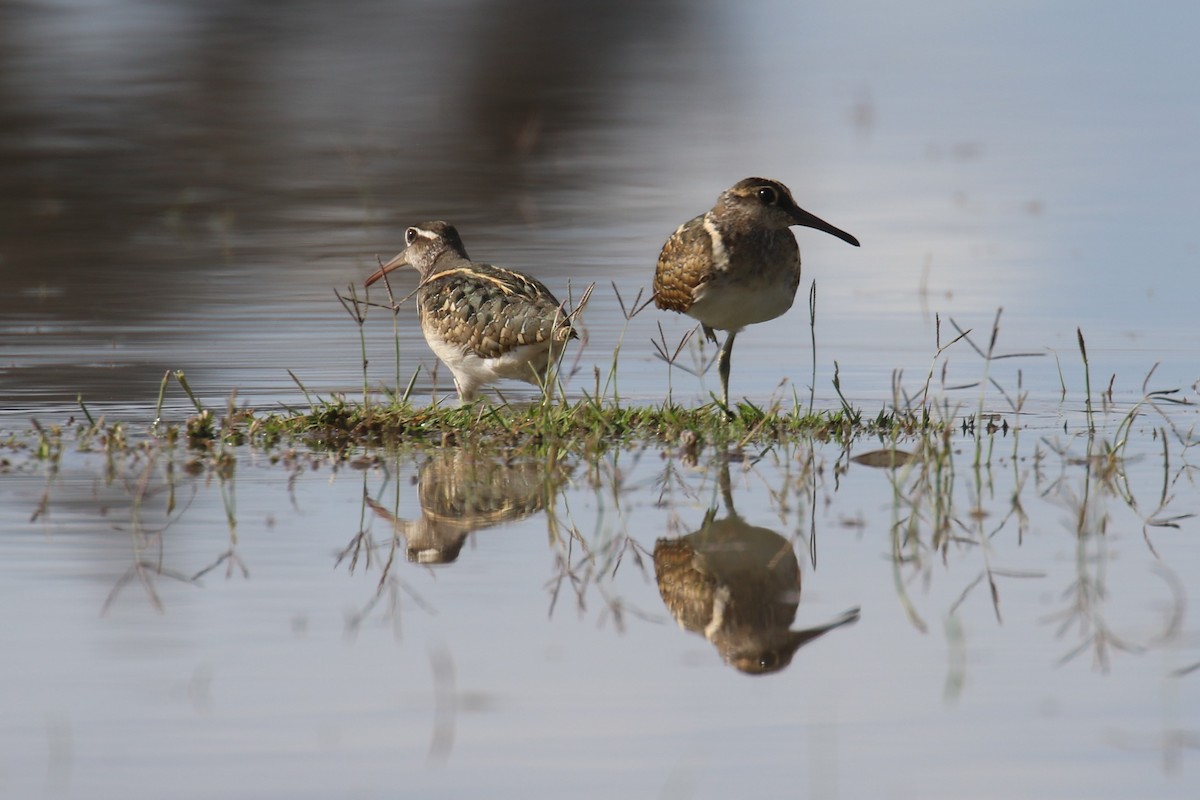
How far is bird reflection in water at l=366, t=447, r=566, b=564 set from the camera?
649 centimetres

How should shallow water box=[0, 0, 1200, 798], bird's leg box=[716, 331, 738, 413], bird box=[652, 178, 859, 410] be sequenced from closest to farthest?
shallow water box=[0, 0, 1200, 798] < bird box=[652, 178, 859, 410] < bird's leg box=[716, 331, 738, 413]

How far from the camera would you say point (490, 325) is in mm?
9422

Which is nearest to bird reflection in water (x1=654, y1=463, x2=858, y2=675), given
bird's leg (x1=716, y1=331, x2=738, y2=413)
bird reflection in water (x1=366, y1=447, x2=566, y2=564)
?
bird reflection in water (x1=366, y1=447, x2=566, y2=564)

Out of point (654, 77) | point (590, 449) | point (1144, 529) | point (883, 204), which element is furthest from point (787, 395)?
point (654, 77)

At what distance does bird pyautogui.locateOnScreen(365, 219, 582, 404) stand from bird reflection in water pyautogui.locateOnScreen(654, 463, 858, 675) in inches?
102

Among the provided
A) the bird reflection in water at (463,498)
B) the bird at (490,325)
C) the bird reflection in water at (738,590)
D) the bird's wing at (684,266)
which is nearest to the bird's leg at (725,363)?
the bird's wing at (684,266)

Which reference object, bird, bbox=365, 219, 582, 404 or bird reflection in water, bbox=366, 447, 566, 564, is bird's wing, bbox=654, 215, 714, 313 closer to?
bird, bbox=365, 219, 582, 404

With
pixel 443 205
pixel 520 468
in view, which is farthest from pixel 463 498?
pixel 443 205

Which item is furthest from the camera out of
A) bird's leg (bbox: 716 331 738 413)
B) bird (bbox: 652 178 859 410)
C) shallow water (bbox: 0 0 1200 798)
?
bird's leg (bbox: 716 331 738 413)

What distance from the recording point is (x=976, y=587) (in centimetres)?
585

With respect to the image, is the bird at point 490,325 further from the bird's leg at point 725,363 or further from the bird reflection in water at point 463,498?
the bird reflection in water at point 463,498

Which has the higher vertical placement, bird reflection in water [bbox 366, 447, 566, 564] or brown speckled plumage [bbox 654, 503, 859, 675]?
bird reflection in water [bbox 366, 447, 566, 564]

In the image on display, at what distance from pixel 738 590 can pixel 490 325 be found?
3816mm

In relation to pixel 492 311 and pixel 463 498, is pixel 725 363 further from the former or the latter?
pixel 463 498
